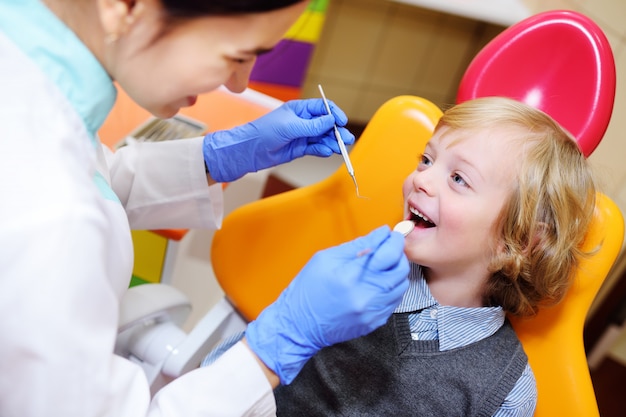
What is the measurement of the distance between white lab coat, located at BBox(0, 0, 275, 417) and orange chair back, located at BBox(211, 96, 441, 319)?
0.41 meters

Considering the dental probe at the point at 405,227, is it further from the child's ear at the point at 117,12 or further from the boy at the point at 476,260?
the child's ear at the point at 117,12

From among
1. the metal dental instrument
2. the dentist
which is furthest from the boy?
the dentist

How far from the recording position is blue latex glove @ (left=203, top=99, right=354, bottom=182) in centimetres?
114

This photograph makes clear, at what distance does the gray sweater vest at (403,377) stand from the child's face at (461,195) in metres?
0.17

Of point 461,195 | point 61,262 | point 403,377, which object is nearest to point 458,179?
point 461,195

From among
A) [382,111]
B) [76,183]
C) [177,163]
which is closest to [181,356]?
[177,163]

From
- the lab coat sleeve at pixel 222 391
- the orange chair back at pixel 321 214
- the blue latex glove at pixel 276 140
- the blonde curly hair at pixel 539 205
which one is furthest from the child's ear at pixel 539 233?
the lab coat sleeve at pixel 222 391

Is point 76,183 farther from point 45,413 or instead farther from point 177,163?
point 177,163

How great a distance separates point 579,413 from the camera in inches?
39.1

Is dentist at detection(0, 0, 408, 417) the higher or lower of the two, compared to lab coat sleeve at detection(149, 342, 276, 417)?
higher

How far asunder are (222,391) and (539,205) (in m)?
0.65

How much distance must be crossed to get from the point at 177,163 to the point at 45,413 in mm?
619

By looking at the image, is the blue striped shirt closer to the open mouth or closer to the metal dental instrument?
the open mouth

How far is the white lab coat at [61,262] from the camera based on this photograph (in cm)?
65
